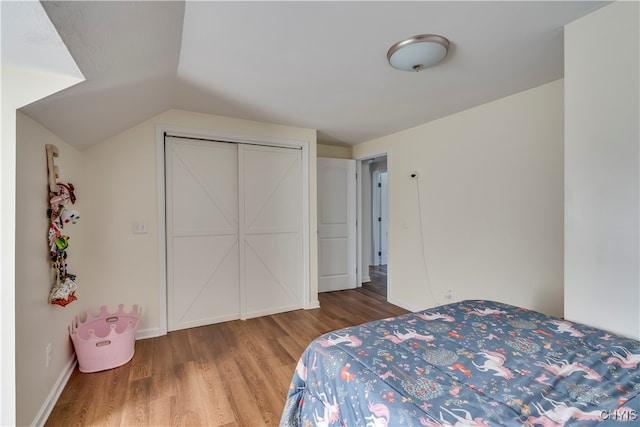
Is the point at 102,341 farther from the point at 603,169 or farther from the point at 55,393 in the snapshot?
the point at 603,169

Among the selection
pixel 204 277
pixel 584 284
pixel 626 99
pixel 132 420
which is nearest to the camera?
pixel 626 99

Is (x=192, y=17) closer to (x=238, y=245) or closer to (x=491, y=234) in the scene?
(x=238, y=245)

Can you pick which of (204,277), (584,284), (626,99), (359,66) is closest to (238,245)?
(204,277)

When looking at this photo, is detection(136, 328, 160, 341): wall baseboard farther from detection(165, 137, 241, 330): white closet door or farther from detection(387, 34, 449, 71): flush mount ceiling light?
detection(387, 34, 449, 71): flush mount ceiling light

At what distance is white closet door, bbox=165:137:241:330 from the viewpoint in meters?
2.89

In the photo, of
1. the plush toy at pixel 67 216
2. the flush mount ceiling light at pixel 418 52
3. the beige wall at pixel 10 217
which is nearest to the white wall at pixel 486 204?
the flush mount ceiling light at pixel 418 52

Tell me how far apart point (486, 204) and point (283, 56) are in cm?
221

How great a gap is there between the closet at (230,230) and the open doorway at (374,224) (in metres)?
1.56

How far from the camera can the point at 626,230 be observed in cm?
132

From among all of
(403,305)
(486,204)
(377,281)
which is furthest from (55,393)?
(377,281)

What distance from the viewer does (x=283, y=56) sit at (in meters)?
1.80

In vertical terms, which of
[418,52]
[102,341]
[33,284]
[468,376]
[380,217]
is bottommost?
[102,341]

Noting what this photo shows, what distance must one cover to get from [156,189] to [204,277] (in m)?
1.03

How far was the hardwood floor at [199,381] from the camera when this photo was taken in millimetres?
1698
